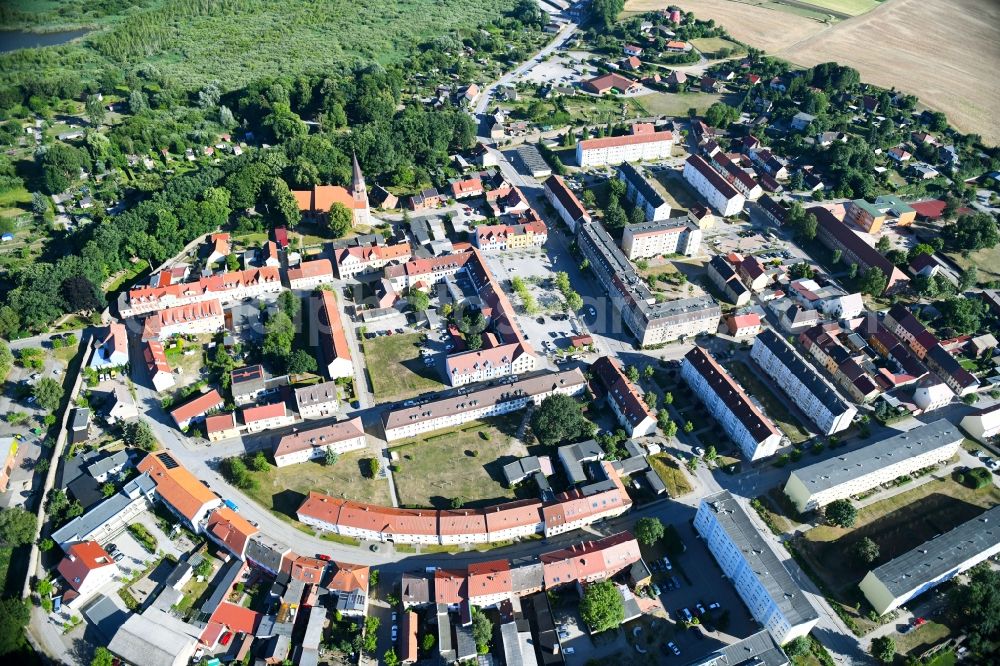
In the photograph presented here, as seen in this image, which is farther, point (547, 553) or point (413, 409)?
point (413, 409)

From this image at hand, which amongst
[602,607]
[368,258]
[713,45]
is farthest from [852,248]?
[713,45]

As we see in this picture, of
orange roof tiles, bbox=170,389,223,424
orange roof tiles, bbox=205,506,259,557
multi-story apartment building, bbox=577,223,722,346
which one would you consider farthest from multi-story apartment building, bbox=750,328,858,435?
orange roof tiles, bbox=170,389,223,424

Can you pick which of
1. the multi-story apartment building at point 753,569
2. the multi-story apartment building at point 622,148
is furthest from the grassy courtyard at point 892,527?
the multi-story apartment building at point 622,148

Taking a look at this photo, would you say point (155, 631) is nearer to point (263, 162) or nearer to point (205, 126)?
point (263, 162)

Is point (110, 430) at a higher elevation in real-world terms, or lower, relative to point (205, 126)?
lower

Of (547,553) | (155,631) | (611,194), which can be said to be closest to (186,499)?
(155,631)

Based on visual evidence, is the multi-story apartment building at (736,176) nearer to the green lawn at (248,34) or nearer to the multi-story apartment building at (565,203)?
the multi-story apartment building at (565,203)

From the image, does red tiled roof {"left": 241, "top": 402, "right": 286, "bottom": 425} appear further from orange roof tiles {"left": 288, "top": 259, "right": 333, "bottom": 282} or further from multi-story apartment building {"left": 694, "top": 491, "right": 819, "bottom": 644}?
multi-story apartment building {"left": 694, "top": 491, "right": 819, "bottom": 644}
